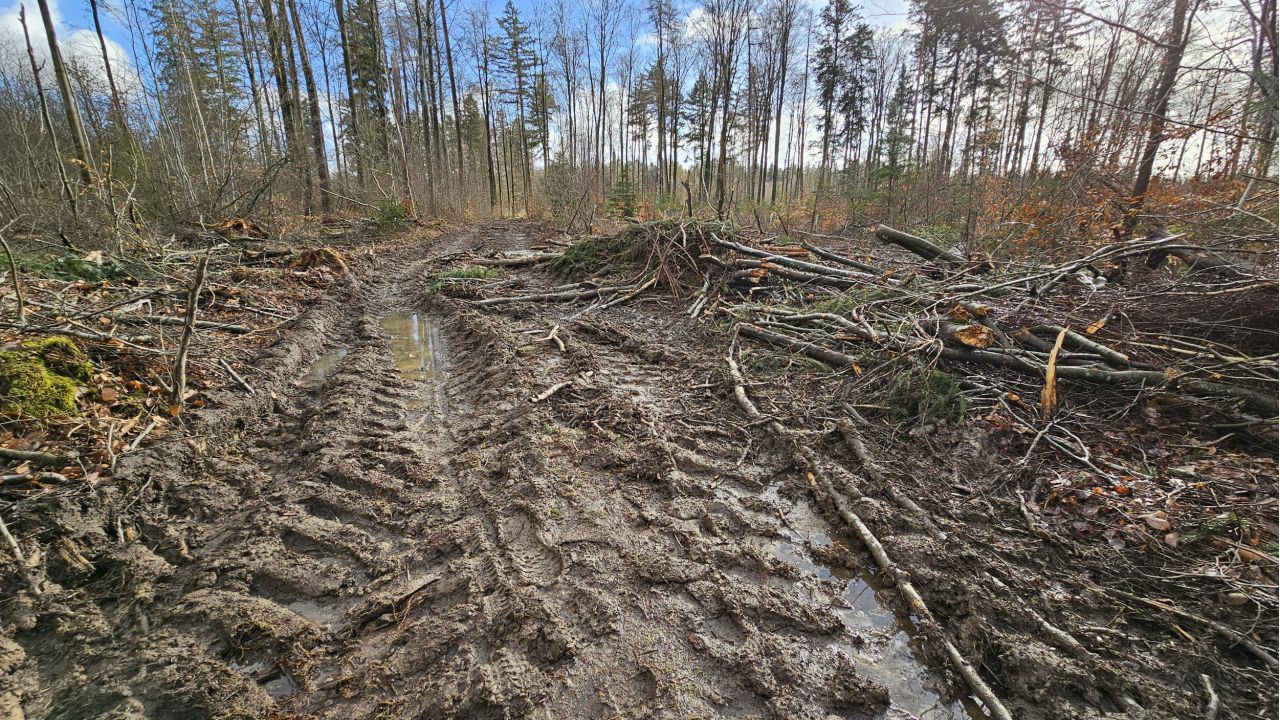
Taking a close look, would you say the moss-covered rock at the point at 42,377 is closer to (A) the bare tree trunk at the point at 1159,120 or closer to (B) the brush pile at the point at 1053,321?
(B) the brush pile at the point at 1053,321

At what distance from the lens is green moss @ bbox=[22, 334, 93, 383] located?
10.3 feet

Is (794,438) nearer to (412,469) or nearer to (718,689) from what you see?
(718,689)

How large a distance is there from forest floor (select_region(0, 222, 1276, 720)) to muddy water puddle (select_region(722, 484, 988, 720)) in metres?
0.01

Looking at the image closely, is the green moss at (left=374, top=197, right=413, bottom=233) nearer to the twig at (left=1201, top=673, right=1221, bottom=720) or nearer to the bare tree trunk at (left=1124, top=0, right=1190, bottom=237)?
the bare tree trunk at (left=1124, top=0, right=1190, bottom=237)

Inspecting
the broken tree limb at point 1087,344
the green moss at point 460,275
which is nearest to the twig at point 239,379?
the green moss at point 460,275

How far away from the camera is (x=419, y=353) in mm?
5609

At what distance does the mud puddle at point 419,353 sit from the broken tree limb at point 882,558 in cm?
263

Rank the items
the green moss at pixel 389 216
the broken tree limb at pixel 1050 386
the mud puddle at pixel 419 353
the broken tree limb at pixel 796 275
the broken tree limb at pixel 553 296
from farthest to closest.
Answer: the green moss at pixel 389 216
the broken tree limb at pixel 553 296
the broken tree limb at pixel 796 275
the mud puddle at pixel 419 353
the broken tree limb at pixel 1050 386

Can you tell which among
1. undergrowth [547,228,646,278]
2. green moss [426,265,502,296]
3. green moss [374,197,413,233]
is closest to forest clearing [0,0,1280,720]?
green moss [426,265,502,296]

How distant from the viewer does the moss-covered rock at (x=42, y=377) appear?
2.83 m

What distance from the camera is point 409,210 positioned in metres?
16.8

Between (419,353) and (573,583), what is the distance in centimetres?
414

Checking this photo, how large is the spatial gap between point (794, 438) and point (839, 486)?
558mm

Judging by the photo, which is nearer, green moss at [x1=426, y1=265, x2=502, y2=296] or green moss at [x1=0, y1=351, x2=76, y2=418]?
green moss at [x1=0, y1=351, x2=76, y2=418]
